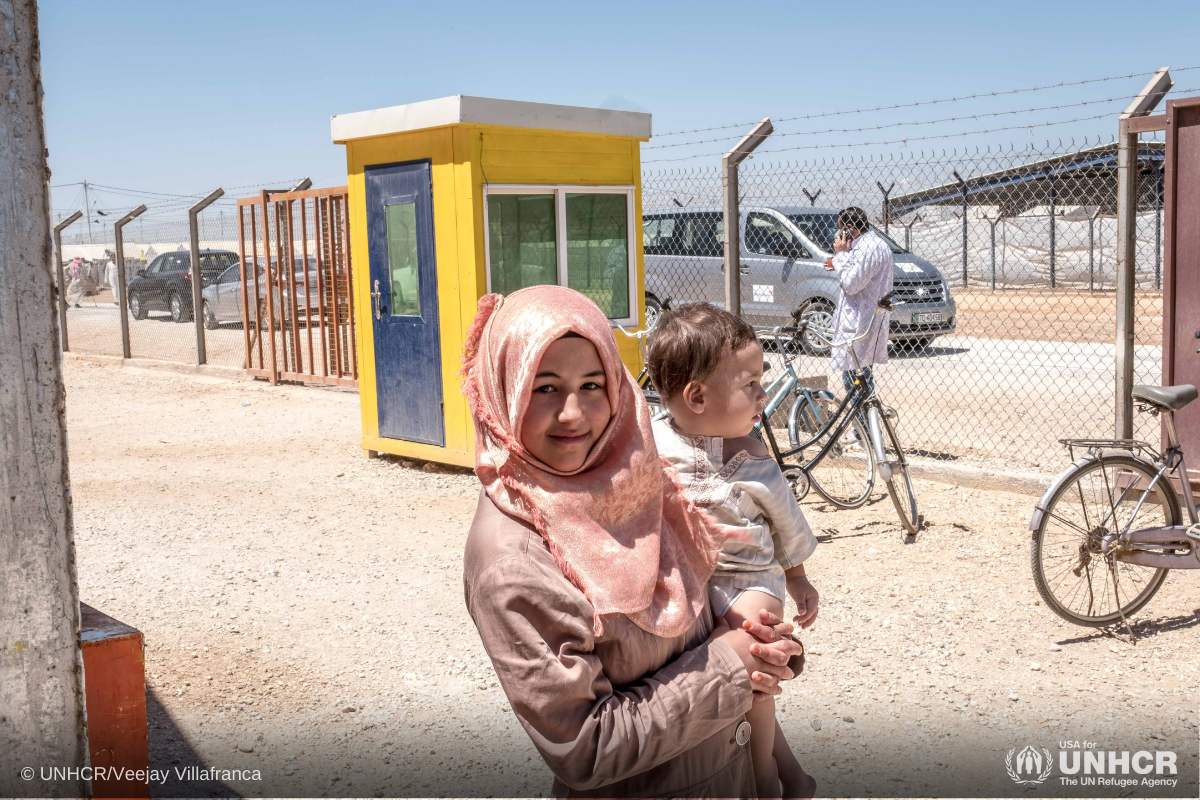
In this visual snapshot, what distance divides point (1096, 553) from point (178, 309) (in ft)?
68.7

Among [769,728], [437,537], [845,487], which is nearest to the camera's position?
[769,728]

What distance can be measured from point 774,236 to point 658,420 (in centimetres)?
1078

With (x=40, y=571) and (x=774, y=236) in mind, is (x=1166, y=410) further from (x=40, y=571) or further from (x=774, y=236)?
(x=774, y=236)

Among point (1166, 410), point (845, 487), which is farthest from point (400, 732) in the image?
point (845, 487)

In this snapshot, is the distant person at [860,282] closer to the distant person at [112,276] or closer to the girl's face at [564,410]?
the girl's face at [564,410]

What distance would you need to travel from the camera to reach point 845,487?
6977 millimetres

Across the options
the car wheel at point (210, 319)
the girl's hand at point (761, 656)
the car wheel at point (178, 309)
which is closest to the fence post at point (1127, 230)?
the girl's hand at point (761, 656)

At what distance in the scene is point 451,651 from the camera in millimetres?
4562

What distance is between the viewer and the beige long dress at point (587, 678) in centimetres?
160

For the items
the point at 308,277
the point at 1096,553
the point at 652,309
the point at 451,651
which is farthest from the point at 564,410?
the point at 652,309

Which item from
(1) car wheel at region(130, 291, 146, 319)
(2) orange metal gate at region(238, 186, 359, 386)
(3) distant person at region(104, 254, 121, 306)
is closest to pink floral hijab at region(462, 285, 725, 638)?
(2) orange metal gate at region(238, 186, 359, 386)

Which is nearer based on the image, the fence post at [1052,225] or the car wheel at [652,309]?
the fence post at [1052,225]

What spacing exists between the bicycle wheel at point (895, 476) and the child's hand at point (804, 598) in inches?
148

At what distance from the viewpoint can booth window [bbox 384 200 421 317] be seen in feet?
25.6
